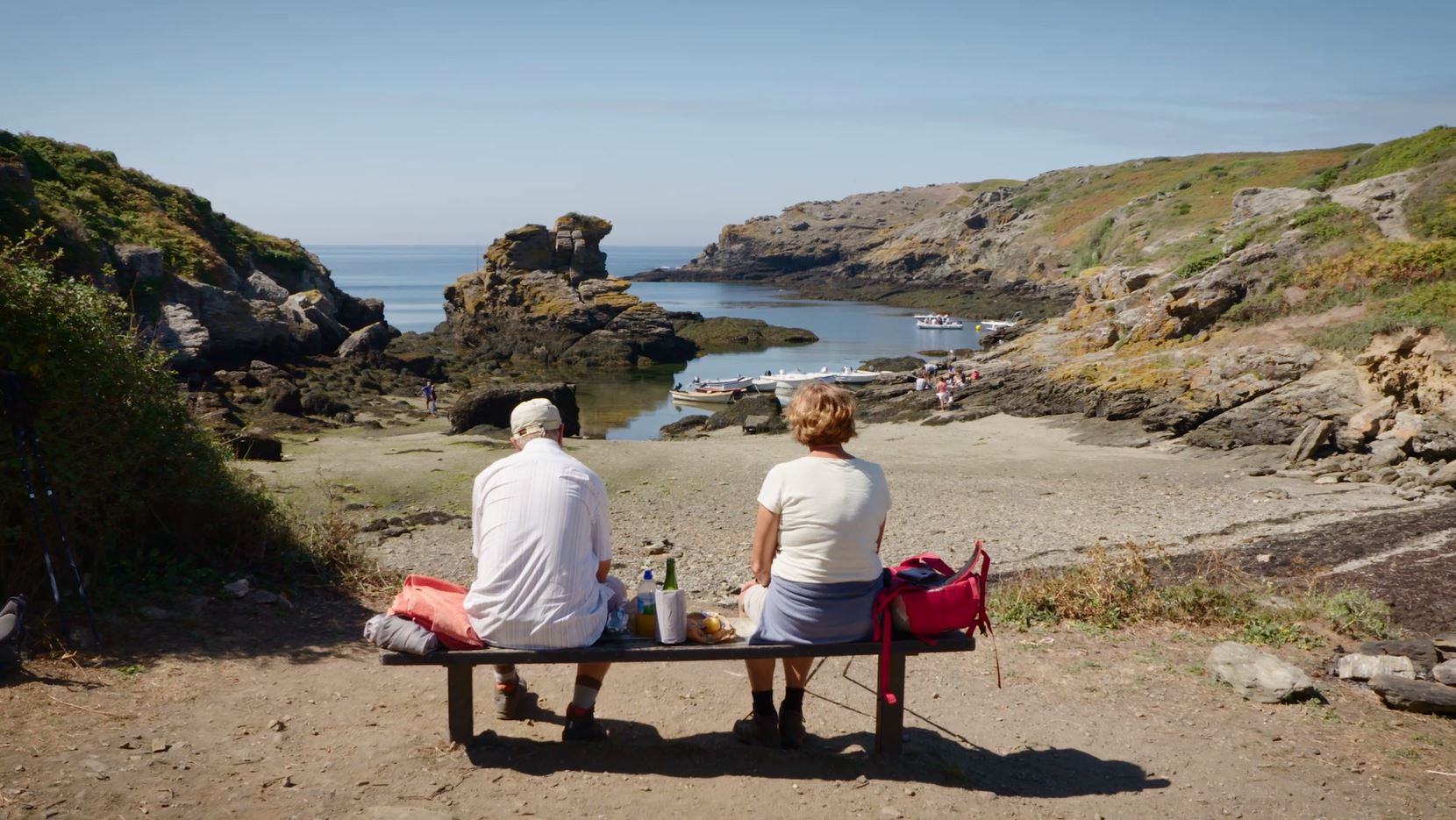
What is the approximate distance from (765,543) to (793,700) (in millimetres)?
845

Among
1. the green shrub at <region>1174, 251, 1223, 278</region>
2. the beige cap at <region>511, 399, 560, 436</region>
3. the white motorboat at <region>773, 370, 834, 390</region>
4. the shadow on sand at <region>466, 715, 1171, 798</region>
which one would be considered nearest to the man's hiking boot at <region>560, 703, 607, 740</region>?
the shadow on sand at <region>466, 715, 1171, 798</region>

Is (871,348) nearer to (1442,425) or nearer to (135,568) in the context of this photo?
(1442,425)

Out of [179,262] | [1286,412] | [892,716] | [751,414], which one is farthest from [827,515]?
[179,262]

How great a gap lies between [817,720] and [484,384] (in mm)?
37914

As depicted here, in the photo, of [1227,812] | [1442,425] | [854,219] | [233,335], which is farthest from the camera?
[854,219]

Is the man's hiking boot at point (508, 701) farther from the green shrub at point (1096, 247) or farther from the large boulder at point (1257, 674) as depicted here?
the green shrub at point (1096, 247)

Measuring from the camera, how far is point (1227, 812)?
167 inches

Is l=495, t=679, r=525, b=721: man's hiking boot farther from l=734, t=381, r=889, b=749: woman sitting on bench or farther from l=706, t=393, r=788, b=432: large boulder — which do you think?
l=706, t=393, r=788, b=432: large boulder

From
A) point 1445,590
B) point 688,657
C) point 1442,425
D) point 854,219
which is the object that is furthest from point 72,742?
point 854,219

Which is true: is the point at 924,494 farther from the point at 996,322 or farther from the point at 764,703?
the point at 996,322

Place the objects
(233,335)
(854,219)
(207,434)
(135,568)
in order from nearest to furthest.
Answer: (135,568), (207,434), (233,335), (854,219)

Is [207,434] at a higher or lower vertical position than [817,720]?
higher

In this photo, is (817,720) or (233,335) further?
(233,335)

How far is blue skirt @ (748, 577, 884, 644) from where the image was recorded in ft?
14.6
